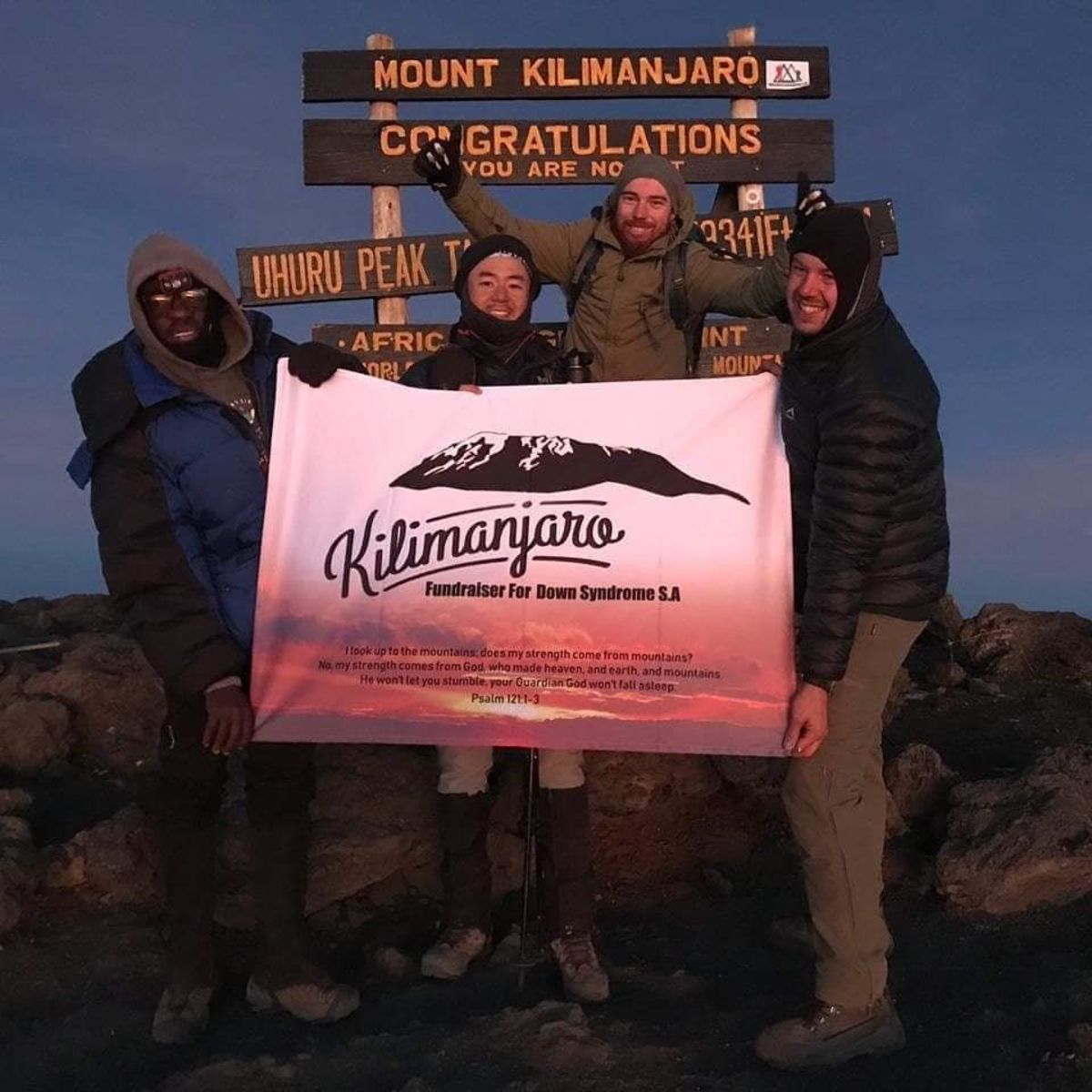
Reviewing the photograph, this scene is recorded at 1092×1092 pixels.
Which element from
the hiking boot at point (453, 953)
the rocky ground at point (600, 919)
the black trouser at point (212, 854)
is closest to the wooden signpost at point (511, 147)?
the rocky ground at point (600, 919)

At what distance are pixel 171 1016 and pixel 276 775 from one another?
3.27ft

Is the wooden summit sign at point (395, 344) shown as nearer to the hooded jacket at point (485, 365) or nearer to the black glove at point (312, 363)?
Answer: the hooded jacket at point (485, 365)

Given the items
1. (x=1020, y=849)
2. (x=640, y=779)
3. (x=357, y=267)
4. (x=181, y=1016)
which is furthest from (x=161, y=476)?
(x=357, y=267)

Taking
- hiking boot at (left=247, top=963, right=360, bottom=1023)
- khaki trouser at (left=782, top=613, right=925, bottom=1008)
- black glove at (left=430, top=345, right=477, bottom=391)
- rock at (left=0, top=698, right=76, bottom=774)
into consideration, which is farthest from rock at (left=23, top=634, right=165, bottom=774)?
khaki trouser at (left=782, top=613, right=925, bottom=1008)

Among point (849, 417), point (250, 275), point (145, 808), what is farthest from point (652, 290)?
point (250, 275)

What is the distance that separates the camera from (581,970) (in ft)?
12.4

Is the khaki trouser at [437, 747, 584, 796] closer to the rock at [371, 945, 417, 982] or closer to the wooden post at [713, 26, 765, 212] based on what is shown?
the rock at [371, 945, 417, 982]

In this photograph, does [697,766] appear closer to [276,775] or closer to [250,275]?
[276,775]

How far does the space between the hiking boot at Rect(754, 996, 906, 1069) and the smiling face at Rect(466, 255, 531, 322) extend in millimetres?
3046

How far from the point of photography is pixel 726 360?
29.1 feet

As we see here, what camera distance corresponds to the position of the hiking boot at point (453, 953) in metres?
3.88

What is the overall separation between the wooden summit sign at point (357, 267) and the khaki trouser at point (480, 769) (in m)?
5.65

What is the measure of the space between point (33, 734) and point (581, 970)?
155 inches

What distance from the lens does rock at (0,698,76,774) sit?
5.71m
